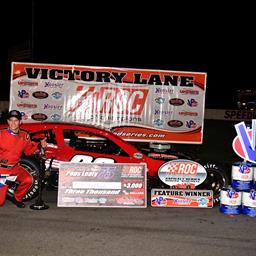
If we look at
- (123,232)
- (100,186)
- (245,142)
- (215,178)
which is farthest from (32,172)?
(245,142)

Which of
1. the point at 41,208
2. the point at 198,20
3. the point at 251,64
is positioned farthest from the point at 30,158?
the point at 198,20

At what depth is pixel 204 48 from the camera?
193 ft

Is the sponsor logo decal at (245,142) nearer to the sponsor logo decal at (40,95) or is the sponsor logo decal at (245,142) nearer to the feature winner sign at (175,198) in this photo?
the feature winner sign at (175,198)

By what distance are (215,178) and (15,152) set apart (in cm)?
348

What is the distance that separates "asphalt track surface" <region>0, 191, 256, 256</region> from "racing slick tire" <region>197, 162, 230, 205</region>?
23.9 inches

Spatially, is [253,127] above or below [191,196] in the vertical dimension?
above

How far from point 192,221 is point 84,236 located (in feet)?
5.89

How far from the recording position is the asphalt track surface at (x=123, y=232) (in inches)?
224

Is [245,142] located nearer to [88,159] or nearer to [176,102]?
[88,159]

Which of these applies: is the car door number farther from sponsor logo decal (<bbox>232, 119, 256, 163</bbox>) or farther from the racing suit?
sponsor logo decal (<bbox>232, 119, 256, 163</bbox>)

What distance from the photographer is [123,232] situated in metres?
6.43

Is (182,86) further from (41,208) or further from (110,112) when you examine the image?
(41,208)

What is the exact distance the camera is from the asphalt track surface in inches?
224

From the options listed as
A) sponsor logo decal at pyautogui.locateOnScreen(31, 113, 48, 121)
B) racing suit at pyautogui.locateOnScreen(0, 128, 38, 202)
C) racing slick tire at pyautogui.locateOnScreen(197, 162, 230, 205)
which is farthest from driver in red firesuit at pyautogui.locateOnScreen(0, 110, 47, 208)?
sponsor logo decal at pyautogui.locateOnScreen(31, 113, 48, 121)
